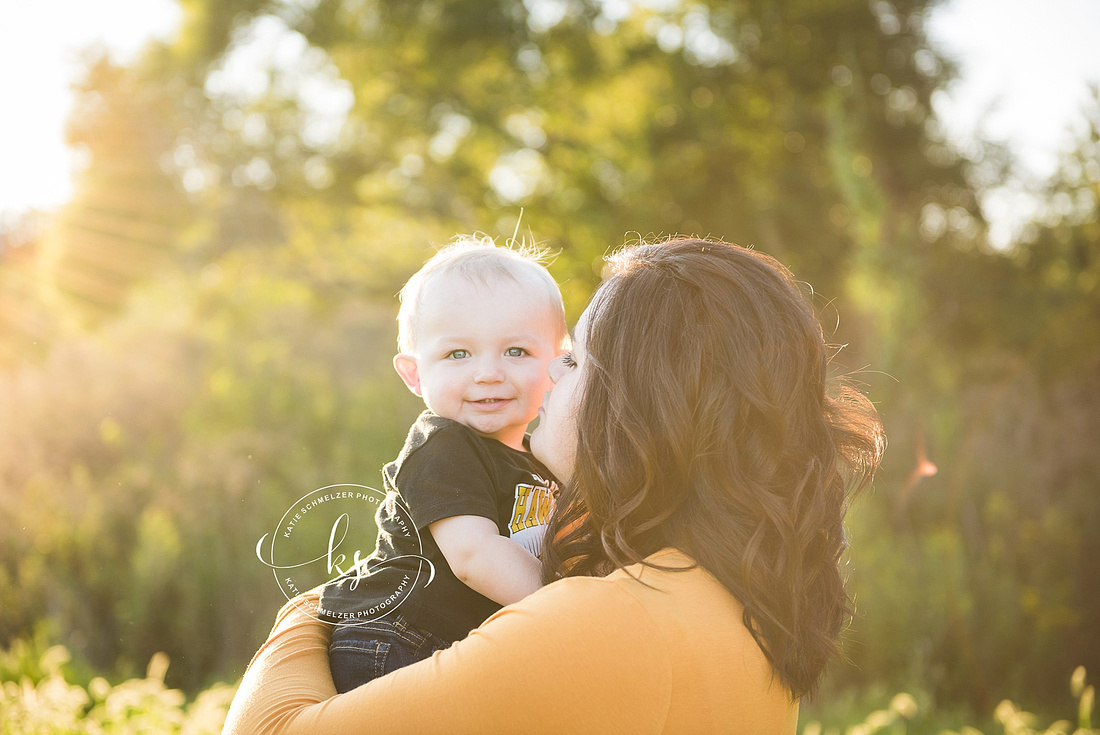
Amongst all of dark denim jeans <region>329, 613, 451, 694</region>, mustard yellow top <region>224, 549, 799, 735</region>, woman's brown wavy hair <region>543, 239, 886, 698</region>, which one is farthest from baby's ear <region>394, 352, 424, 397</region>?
mustard yellow top <region>224, 549, 799, 735</region>

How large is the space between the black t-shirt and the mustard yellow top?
0.42 metres

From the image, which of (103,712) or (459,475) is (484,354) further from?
(103,712)

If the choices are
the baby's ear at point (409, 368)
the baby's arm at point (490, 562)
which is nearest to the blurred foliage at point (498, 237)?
the baby's ear at point (409, 368)

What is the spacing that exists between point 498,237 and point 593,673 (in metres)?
6.94

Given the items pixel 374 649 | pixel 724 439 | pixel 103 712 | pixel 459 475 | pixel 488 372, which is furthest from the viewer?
pixel 103 712

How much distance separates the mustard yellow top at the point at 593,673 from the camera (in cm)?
Result: 127

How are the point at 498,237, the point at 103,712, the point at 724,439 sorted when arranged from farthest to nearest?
the point at 498,237 → the point at 103,712 → the point at 724,439

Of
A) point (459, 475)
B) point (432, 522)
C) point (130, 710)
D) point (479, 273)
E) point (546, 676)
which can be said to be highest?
point (479, 273)

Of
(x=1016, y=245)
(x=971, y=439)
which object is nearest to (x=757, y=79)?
(x=1016, y=245)

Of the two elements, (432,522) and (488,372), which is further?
(488,372)

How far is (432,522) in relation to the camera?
183 cm

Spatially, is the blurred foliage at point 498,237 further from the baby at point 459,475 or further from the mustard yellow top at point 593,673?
the mustard yellow top at point 593,673

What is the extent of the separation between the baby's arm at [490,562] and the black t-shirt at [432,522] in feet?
0.15

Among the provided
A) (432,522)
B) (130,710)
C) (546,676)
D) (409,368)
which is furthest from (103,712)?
(546,676)
